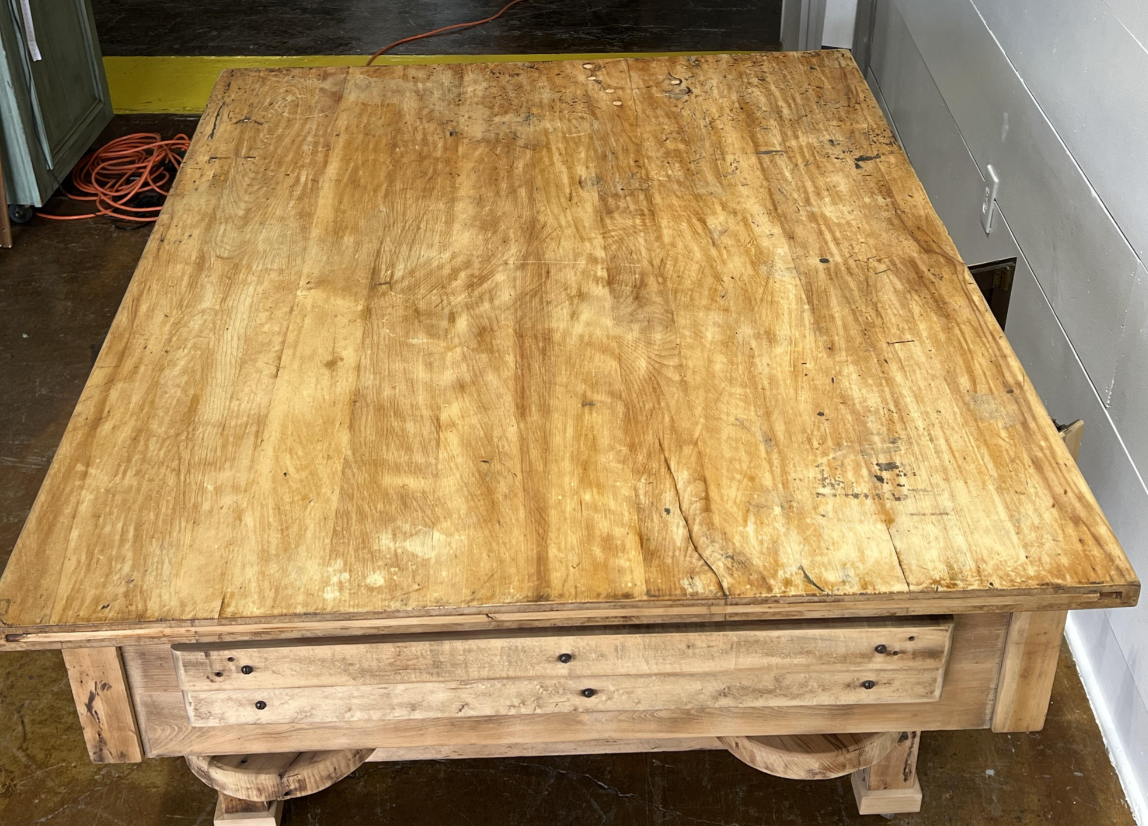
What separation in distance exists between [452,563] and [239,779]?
1.75 feet

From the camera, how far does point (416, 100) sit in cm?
233

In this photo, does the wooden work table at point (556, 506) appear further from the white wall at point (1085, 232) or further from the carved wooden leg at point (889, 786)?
the white wall at point (1085, 232)

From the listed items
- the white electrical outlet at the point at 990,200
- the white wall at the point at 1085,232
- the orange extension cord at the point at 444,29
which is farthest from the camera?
the orange extension cord at the point at 444,29

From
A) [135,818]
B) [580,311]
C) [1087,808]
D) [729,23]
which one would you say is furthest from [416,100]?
[729,23]

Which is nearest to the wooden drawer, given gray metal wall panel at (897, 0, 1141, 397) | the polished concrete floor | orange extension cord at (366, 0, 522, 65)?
gray metal wall panel at (897, 0, 1141, 397)

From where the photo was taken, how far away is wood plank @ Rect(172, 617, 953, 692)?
1277 mm

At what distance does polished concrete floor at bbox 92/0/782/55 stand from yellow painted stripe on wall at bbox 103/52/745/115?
0.29ft

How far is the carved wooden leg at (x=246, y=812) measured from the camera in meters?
1.77

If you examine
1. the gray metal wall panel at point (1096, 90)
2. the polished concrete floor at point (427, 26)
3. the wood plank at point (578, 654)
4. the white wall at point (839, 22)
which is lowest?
the polished concrete floor at point (427, 26)

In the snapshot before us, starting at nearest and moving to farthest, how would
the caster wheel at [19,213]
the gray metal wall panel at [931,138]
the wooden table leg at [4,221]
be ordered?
the gray metal wall panel at [931,138]
the wooden table leg at [4,221]
the caster wheel at [19,213]

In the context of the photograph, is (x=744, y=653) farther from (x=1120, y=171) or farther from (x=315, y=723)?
(x=1120, y=171)

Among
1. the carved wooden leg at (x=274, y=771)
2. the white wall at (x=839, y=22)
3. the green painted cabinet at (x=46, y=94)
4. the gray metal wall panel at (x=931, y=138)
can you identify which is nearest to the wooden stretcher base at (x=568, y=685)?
the carved wooden leg at (x=274, y=771)

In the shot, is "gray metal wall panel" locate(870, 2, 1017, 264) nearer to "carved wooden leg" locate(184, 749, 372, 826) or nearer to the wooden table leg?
"carved wooden leg" locate(184, 749, 372, 826)

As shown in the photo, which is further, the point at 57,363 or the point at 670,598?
the point at 57,363
